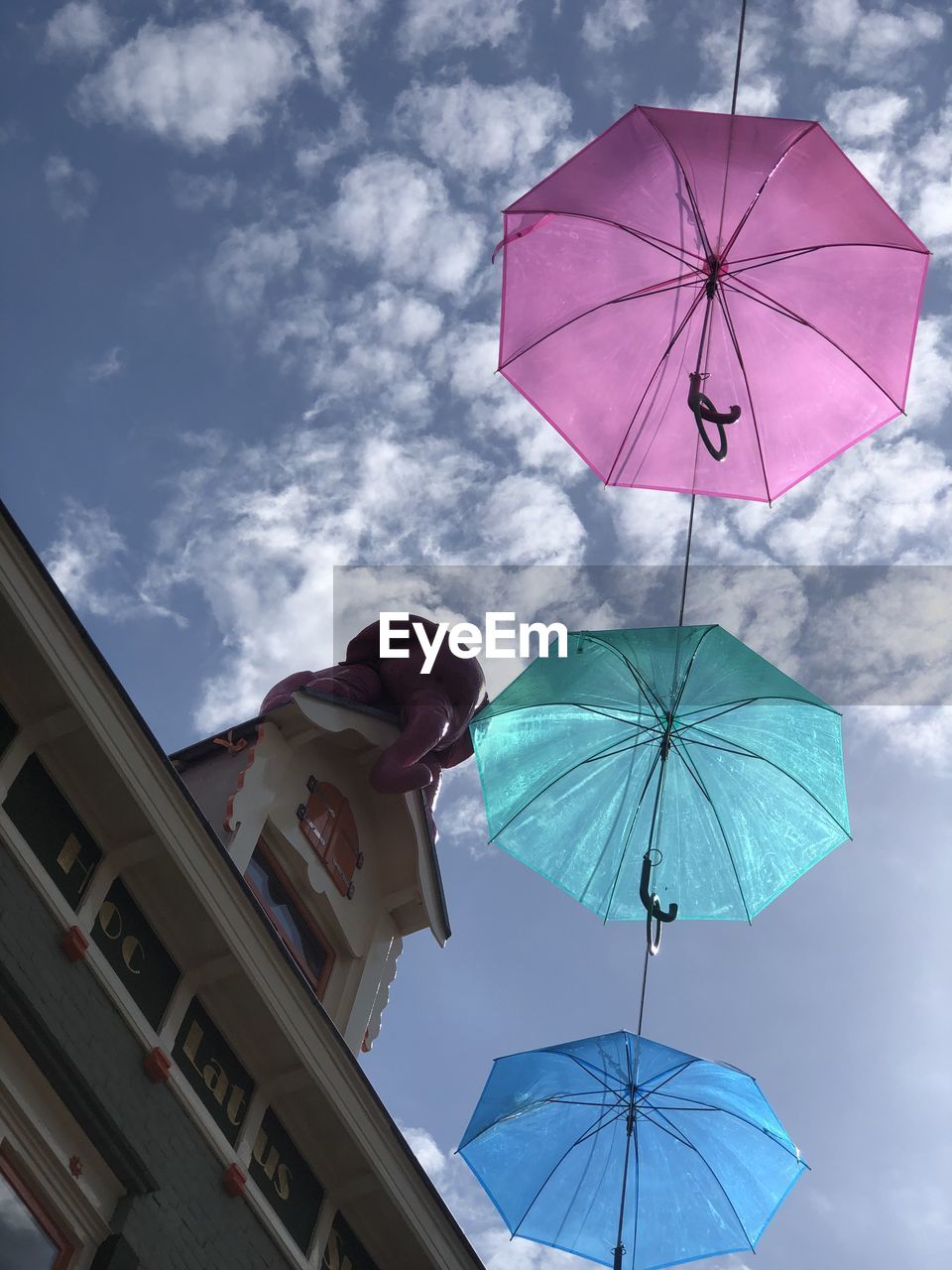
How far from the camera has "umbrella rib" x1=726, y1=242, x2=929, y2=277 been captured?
9727mm

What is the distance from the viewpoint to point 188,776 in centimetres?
1086

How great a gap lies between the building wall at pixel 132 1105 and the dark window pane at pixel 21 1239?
43 cm

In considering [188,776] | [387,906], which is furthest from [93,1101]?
[387,906]

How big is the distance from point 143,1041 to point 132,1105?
1.19 feet

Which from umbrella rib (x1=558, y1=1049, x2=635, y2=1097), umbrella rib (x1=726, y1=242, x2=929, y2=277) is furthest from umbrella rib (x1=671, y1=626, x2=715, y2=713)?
umbrella rib (x1=558, y1=1049, x2=635, y2=1097)

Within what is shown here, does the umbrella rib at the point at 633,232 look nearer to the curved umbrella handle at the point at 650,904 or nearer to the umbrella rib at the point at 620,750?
the umbrella rib at the point at 620,750

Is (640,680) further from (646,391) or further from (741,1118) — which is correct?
(741,1118)

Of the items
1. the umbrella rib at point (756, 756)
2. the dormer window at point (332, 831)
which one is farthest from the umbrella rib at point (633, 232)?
the dormer window at point (332, 831)

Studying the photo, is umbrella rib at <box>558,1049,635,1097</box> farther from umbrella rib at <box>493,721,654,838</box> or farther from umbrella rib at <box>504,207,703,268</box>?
umbrella rib at <box>504,207,703,268</box>

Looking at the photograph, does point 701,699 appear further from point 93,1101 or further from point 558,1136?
point 93,1101

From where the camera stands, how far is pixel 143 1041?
7.44 meters

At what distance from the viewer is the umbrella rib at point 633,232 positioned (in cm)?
981

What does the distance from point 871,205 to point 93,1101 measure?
26.5ft

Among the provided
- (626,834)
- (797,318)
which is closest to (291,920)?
(626,834)
